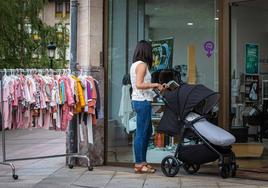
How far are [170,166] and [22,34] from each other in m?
15.9

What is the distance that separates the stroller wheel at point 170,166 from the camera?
7.99 meters

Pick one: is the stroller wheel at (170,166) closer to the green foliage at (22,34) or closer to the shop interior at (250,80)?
the shop interior at (250,80)

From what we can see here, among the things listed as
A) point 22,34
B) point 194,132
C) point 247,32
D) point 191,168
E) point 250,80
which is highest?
point 22,34

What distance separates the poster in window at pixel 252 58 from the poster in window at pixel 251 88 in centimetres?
11

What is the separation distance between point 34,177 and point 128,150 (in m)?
1.69

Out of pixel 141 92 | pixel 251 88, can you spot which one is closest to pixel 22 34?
pixel 251 88

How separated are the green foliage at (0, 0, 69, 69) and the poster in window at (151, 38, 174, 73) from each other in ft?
37.5

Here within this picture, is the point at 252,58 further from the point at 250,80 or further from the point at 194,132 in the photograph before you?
the point at 194,132

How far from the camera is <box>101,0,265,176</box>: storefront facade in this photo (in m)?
9.10

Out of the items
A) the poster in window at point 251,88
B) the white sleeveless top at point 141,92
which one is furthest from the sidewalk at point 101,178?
the poster in window at point 251,88

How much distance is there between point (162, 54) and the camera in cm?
955

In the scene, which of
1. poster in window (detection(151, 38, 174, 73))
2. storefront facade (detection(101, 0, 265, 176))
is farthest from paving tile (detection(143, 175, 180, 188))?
poster in window (detection(151, 38, 174, 73))

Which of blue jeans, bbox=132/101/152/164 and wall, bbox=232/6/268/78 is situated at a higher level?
wall, bbox=232/6/268/78

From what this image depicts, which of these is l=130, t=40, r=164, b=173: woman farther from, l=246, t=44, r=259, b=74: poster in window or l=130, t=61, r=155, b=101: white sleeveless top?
l=246, t=44, r=259, b=74: poster in window
